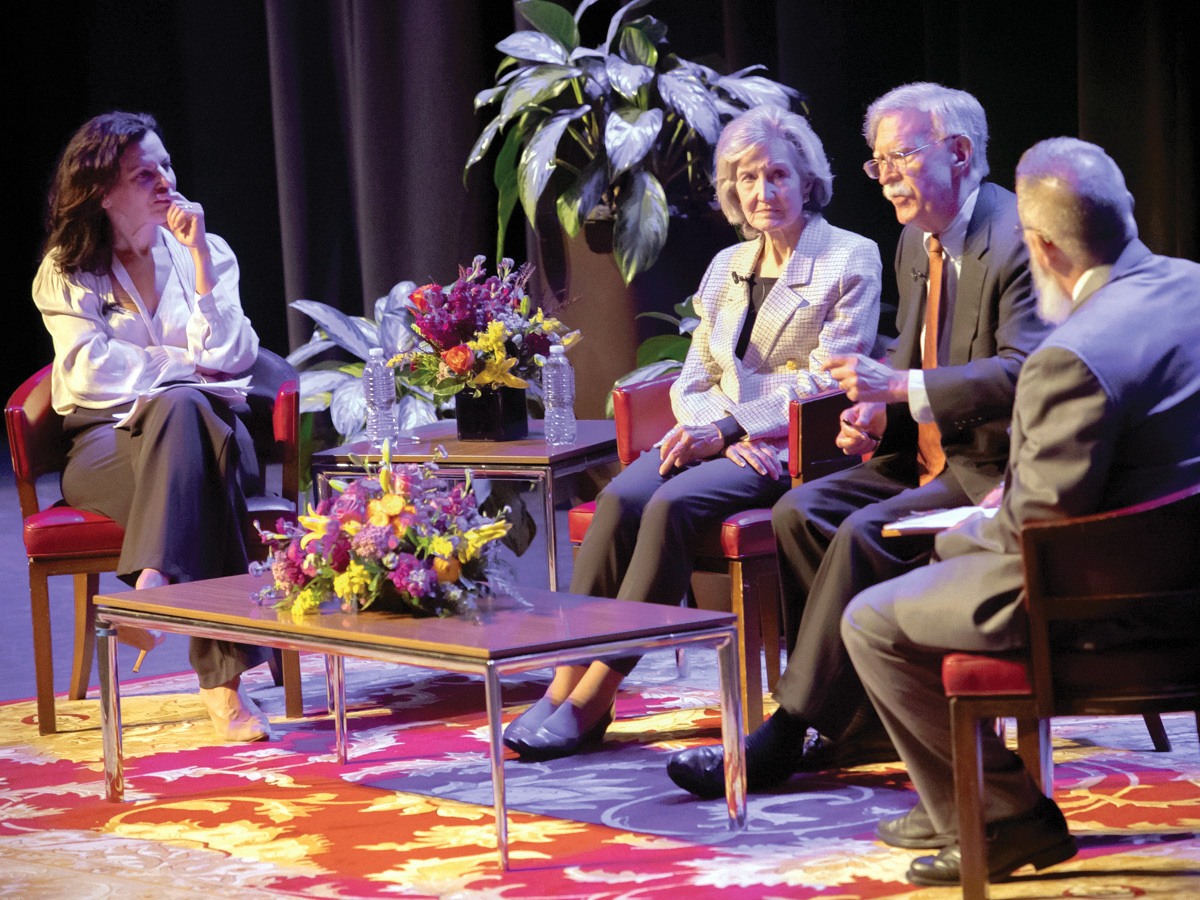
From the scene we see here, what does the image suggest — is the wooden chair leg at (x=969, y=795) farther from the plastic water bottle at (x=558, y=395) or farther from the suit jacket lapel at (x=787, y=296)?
the plastic water bottle at (x=558, y=395)

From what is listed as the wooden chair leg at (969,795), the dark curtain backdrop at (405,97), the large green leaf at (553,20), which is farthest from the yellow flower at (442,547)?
the large green leaf at (553,20)

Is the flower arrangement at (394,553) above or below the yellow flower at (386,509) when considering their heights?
below

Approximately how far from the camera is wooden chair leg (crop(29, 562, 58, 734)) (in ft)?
13.6

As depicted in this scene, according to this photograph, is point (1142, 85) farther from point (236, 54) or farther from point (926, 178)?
point (236, 54)

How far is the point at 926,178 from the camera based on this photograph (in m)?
3.47

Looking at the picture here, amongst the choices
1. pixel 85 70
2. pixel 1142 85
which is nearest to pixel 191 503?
pixel 1142 85

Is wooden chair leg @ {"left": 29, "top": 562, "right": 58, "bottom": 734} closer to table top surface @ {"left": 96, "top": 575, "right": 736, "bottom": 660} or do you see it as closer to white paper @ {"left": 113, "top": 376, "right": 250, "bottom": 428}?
white paper @ {"left": 113, "top": 376, "right": 250, "bottom": 428}

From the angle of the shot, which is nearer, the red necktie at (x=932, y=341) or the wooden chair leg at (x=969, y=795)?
the wooden chair leg at (x=969, y=795)

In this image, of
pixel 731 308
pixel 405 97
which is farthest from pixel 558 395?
pixel 405 97

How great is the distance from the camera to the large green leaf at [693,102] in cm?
556

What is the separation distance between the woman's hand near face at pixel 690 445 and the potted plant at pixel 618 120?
186cm

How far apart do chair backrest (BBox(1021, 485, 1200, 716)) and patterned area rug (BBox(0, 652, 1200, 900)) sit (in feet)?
1.24

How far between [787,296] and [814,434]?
0.39 metres

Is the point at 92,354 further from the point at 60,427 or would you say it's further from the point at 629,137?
the point at 629,137
